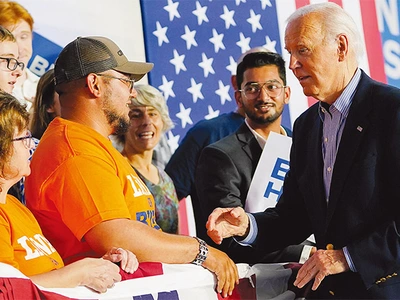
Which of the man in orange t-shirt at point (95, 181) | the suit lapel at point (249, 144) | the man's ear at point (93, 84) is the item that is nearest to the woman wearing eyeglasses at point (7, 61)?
the man in orange t-shirt at point (95, 181)

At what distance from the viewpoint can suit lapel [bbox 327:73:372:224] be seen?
2.84 m

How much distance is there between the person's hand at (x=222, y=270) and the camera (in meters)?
2.87

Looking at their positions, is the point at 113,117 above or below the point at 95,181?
above

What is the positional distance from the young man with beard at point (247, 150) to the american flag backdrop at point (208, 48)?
3.93ft

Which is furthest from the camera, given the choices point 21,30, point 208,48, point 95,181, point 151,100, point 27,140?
point 208,48

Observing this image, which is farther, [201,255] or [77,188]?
[201,255]

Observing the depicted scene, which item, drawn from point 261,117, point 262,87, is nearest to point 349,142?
point 261,117

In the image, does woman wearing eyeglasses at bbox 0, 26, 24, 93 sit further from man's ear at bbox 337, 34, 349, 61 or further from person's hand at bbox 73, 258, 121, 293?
man's ear at bbox 337, 34, 349, 61

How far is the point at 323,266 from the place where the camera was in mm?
2738

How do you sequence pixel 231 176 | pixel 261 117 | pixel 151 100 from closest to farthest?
pixel 231 176 → pixel 261 117 → pixel 151 100

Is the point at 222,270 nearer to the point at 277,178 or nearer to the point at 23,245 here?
the point at 23,245

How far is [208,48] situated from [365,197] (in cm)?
323

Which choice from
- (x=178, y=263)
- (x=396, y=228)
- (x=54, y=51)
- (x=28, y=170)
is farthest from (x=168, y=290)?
(x=54, y=51)

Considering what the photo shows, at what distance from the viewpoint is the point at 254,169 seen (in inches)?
156
